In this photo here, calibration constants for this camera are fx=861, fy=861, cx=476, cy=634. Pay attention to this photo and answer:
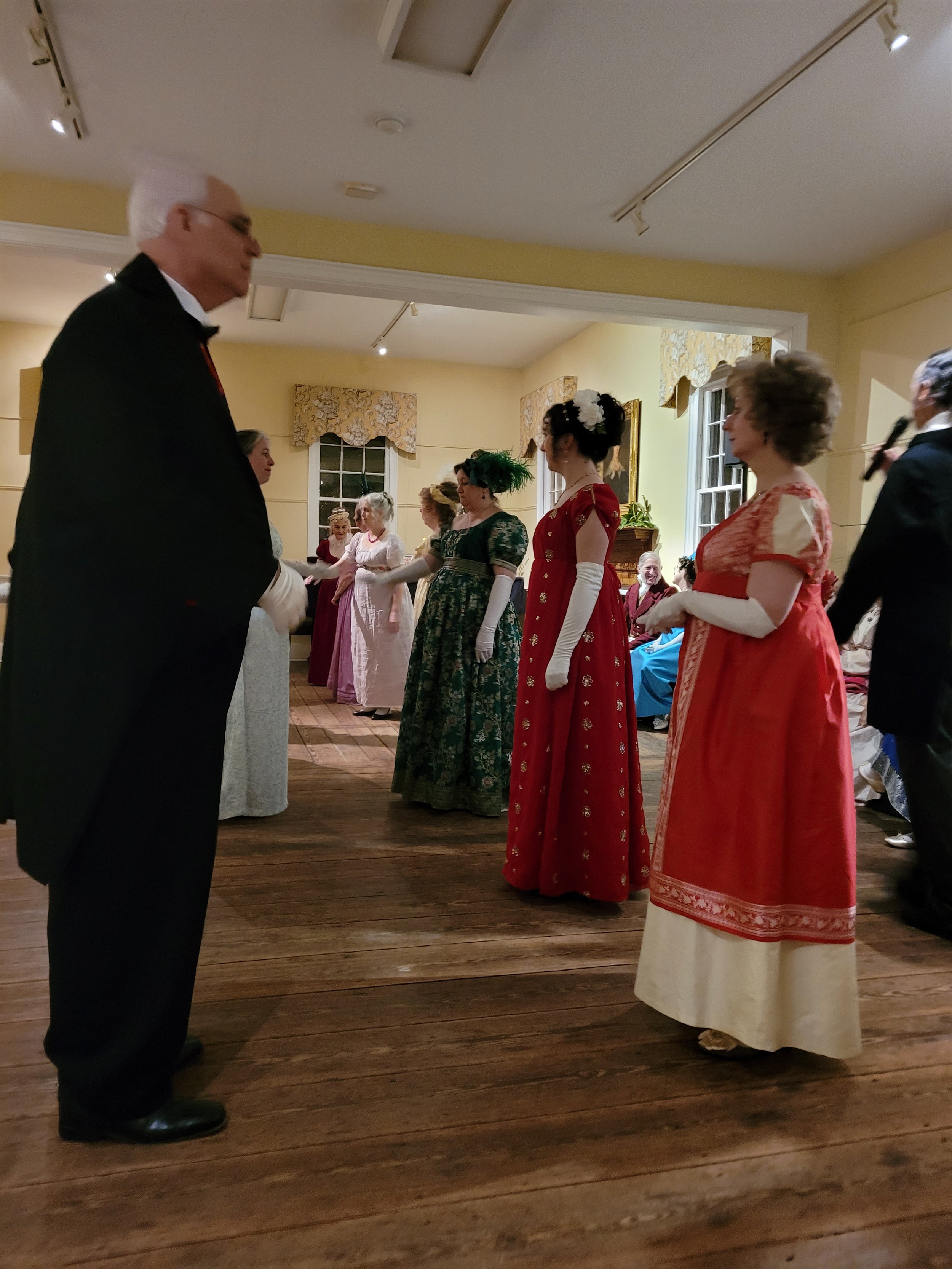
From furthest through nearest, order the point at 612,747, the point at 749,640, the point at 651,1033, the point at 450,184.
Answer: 1. the point at 450,184
2. the point at 612,747
3. the point at 651,1033
4. the point at 749,640

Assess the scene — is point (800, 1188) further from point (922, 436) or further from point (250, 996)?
point (922, 436)

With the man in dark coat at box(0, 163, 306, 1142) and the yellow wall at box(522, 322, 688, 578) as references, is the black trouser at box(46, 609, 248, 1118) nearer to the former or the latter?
the man in dark coat at box(0, 163, 306, 1142)

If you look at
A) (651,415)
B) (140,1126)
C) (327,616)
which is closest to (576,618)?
(140,1126)

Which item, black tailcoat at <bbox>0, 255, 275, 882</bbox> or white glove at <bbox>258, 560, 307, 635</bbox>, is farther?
white glove at <bbox>258, 560, 307, 635</bbox>

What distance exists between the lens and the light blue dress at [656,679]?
231 inches

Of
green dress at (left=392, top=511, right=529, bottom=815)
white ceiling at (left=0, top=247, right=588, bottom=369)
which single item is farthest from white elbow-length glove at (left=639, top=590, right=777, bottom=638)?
white ceiling at (left=0, top=247, right=588, bottom=369)

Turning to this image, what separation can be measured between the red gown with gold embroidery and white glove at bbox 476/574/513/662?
0.76 metres

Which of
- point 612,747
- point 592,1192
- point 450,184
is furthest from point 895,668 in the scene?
point 450,184

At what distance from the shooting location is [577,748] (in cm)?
268

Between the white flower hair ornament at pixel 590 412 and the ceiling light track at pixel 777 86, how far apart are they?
1.60 metres

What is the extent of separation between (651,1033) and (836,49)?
11.2 ft

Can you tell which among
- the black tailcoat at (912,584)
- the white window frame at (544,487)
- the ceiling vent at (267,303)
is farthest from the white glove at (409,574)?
the white window frame at (544,487)

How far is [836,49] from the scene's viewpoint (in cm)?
316

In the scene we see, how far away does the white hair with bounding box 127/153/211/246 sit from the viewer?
1.48 meters
